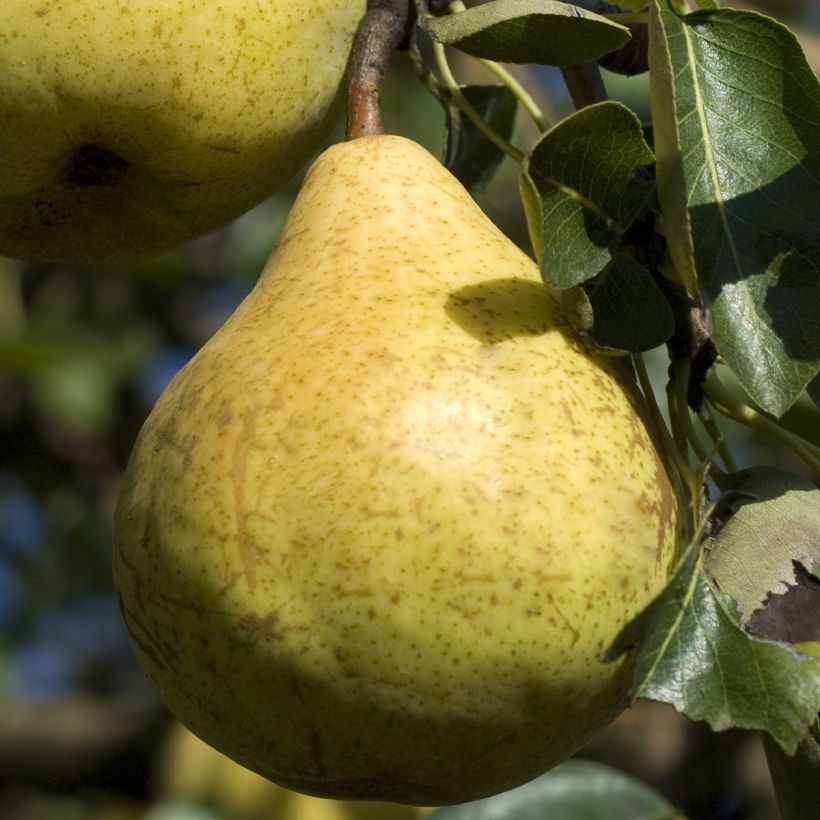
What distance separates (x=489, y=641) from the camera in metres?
1.16

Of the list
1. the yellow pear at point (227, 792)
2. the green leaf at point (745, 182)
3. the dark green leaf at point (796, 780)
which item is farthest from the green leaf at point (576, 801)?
the green leaf at point (745, 182)

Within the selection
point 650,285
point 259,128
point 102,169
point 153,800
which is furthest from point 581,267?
point 153,800

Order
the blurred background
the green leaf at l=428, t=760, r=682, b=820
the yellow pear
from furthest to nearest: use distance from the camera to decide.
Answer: the blurred background, the yellow pear, the green leaf at l=428, t=760, r=682, b=820

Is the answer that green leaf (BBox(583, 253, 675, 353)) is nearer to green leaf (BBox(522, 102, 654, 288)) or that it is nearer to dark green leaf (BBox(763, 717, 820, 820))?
green leaf (BBox(522, 102, 654, 288))

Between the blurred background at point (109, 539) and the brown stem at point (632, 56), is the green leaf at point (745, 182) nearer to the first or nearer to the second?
the brown stem at point (632, 56)

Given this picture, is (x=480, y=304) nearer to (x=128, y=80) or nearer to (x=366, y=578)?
(x=366, y=578)

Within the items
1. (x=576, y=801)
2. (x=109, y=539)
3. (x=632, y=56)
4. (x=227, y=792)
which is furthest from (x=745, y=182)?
(x=109, y=539)

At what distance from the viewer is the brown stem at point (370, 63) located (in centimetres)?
147

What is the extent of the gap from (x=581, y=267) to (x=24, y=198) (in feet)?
2.03

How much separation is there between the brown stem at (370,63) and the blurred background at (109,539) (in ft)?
3.39

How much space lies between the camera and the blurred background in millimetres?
2838

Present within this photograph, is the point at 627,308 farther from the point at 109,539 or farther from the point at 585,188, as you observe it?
the point at 109,539

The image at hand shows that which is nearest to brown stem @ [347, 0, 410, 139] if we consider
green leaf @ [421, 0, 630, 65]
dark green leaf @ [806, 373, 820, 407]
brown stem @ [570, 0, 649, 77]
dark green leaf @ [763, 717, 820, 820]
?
green leaf @ [421, 0, 630, 65]

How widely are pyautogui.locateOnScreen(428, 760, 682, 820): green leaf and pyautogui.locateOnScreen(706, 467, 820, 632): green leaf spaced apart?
98 centimetres
